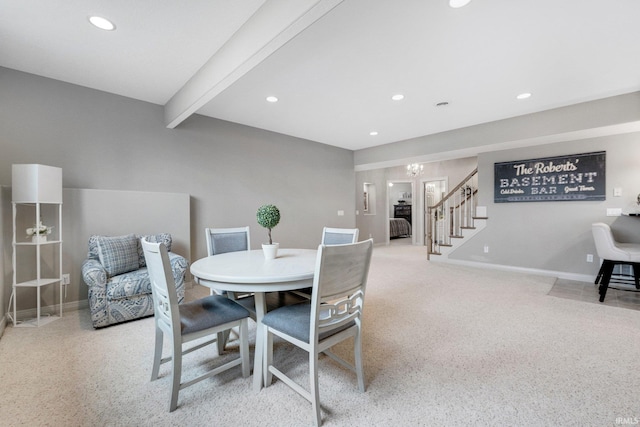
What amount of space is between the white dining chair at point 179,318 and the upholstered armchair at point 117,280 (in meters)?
0.84

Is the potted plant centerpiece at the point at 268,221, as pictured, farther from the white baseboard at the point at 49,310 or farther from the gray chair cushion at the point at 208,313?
the white baseboard at the point at 49,310

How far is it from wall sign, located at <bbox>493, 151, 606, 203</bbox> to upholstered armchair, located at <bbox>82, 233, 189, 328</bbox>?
5.24 m

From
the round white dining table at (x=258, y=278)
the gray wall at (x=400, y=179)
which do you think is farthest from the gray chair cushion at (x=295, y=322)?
the gray wall at (x=400, y=179)

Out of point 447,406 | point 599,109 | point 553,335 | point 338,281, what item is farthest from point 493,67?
point 447,406

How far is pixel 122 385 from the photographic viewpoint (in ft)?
5.64

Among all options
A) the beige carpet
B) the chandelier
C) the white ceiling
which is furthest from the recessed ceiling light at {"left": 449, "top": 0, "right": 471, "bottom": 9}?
the chandelier

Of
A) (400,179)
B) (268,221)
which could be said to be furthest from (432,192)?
(268,221)

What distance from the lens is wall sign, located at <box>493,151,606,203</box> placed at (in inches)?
160

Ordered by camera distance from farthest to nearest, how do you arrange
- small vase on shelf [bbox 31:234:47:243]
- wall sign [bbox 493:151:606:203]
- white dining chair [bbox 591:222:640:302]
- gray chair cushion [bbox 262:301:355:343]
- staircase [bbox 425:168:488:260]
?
staircase [bbox 425:168:488:260], wall sign [bbox 493:151:606:203], white dining chair [bbox 591:222:640:302], small vase on shelf [bbox 31:234:47:243], gray chair cushion [bbox 262:301:355:343]

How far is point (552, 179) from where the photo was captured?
4422mm

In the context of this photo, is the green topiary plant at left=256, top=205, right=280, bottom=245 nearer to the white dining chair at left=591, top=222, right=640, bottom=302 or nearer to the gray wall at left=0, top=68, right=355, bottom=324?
the gray wall at left=0, top=68, right=355, bottom=324

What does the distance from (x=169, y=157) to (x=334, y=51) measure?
2663mm

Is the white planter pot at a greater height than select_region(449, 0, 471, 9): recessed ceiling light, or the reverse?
select_region(449, 0, 471, 9): recessed ceiling light

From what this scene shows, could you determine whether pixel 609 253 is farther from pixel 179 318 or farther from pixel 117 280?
pixel 117 280
